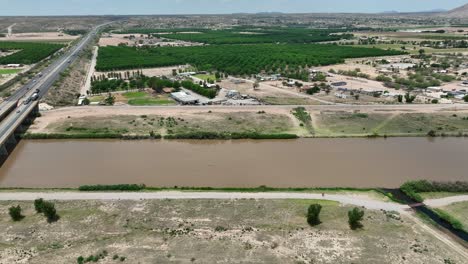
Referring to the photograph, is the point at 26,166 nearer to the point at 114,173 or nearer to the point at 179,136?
the point at 114,173

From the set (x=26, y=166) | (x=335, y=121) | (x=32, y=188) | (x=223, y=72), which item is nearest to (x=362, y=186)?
(x=335, y=121)

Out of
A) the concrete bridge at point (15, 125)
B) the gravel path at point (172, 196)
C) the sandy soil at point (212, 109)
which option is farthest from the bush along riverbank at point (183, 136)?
the gravel path at point (172, 196)

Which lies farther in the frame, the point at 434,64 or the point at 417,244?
the point at 434,64

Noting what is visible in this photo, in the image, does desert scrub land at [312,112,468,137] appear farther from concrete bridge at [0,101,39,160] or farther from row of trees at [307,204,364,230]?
concrete bridge at [0,101,39,160]

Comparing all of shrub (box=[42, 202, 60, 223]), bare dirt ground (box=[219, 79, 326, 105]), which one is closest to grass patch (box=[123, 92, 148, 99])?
bare dirt ground (box=[219, 79, 326, 105])

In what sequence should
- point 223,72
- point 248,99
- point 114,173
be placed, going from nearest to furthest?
point 114,173 → point 248,99 → point 223,72
